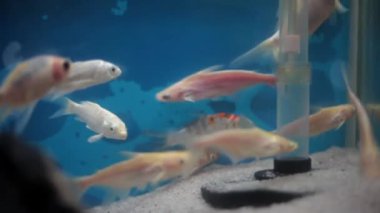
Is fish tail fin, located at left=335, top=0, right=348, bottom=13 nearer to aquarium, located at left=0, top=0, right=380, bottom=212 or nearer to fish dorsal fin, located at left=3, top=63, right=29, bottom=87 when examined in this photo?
aquarium, located at left=0, top=0, right=380, bottom=212

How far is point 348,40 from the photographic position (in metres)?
5.52

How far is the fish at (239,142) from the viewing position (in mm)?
2818

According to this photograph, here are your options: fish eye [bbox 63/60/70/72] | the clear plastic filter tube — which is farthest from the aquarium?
fish eye [bbox 63/60/70/72]

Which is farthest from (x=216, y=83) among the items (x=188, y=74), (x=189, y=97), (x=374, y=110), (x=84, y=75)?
(x=374, y=110)

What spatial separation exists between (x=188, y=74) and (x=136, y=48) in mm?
593

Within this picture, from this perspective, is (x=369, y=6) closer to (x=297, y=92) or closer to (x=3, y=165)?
(x=297, y=92)

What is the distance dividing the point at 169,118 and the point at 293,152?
1.69 m

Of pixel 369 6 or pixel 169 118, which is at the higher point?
pixel 369 6

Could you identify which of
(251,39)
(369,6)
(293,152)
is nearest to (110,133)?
(293,152)

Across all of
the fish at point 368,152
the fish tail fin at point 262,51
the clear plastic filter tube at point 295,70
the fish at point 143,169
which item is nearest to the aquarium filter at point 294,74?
the clear plastic filter tube at point 295,70

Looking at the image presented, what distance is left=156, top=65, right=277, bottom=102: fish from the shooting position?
10.5 ft

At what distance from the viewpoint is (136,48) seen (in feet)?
15.1

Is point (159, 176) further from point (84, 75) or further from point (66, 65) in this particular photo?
point (66, 65)

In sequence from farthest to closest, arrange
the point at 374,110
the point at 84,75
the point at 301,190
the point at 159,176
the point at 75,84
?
the point at 374,110, the point at 159,176, the point at 84,75, the point at 75,84, the point at 301,190
